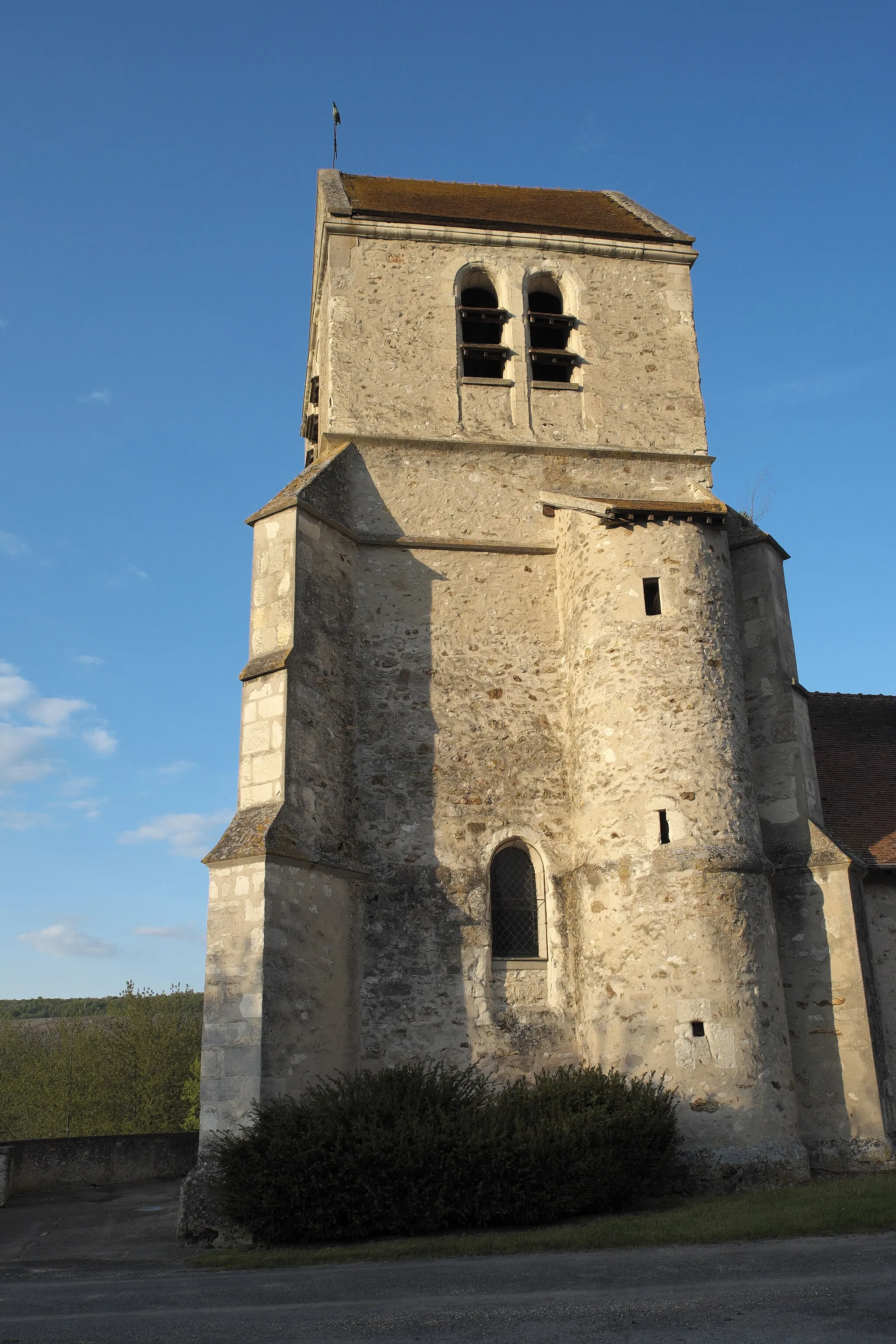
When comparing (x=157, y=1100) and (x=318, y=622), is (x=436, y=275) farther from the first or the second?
(x=157, y=1100)

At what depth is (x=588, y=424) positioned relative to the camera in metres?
17.2

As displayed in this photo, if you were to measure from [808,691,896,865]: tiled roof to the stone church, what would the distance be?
7 cm

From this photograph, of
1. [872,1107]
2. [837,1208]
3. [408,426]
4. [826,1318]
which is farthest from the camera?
[408,426]

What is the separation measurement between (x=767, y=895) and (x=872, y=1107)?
8.85 ft

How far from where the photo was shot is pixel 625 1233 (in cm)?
948

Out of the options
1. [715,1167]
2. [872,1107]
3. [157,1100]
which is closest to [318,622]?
[715,1167]

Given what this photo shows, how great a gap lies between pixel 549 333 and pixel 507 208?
3238 millimetres

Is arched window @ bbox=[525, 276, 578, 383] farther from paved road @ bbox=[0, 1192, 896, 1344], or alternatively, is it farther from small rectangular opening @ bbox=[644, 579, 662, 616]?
paved road @ bbox=[0, 1192, 896, 1344]

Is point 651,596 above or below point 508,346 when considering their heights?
below

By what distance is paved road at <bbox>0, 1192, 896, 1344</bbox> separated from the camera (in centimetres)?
640

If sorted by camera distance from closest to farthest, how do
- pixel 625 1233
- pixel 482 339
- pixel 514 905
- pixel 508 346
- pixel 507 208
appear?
pixel 625 1233, pixel 514 905, pixel 508 346, pixel 482 339, pixel 507 208

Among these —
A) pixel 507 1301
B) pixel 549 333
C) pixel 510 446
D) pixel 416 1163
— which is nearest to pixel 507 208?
pixel 549 333

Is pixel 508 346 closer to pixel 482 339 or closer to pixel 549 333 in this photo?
pixel 482 339

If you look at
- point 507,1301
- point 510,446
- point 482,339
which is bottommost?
point 507,1301
